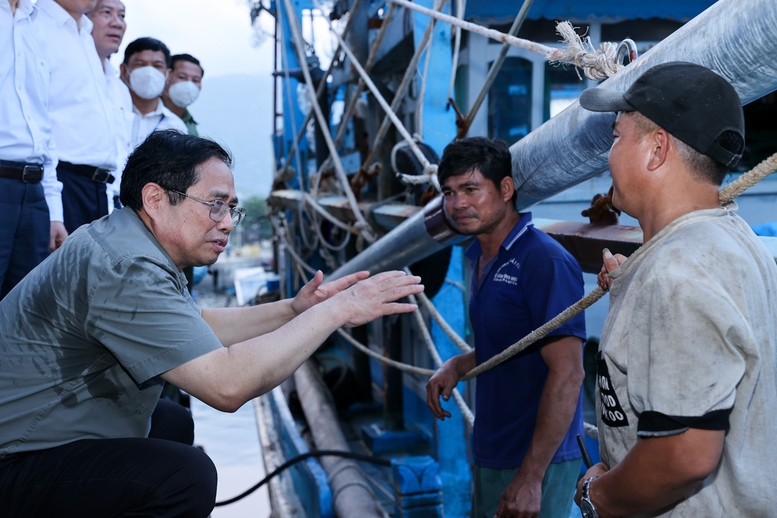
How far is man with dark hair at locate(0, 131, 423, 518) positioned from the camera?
1.82 metres

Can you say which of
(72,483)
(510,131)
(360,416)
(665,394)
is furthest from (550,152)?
(360,416)

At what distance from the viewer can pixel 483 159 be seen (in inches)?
103

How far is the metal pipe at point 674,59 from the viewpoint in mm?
1439

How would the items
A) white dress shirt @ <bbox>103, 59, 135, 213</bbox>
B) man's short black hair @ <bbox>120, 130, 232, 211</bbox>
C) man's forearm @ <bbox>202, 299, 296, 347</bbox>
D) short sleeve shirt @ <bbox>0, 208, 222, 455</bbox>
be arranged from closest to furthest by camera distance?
short sleeve shirt @ <bbox>0, 208, 222, 455</bbox> < man's short black hair @ <bbox>120, 130, 232, 211</bbox> < man's forearm @ <bbox>202, 299, 296, 347</bbox> < white dress shirt @ <bbox>103, 59, 135, 213</bbox>

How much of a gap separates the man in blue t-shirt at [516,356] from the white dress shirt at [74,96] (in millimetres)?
1689

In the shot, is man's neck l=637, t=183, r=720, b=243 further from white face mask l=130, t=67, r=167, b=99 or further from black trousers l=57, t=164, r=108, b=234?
white face mask l=130, t=67, r=167, b=99

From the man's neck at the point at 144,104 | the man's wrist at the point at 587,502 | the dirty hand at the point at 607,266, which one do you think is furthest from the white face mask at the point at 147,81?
the man's wrist at the point at 587,502

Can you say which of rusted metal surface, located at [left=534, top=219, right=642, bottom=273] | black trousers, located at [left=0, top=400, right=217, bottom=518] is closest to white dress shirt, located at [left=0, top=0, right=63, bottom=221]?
black trousers, located at [left=0, top=400, right=217, bottom=518]

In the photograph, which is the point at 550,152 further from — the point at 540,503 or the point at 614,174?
the point at 540,503

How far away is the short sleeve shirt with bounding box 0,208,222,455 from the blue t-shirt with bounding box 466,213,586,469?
3.38ft

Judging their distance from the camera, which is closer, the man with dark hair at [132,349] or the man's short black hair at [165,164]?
the man with dark hair at [132,349]

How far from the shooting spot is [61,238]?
9.82ft

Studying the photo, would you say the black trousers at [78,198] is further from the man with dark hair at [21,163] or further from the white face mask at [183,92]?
the white face mask at [183,92]

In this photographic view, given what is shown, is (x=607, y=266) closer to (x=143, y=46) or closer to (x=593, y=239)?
(x=593, y=239)
